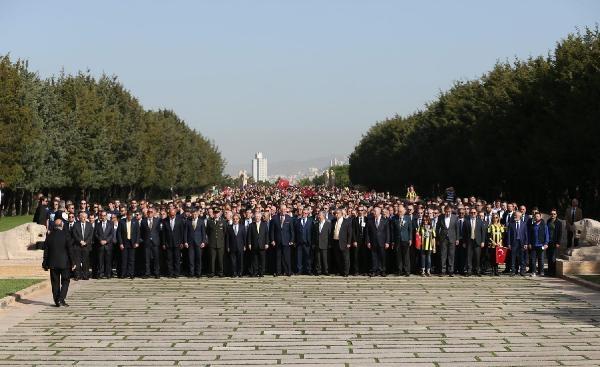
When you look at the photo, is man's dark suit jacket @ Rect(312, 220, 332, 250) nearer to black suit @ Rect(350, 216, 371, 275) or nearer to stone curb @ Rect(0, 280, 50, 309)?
black suit @ Rect(350, 216, 371, 275)

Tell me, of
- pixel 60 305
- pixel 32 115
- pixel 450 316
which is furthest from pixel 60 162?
pixel 450 316

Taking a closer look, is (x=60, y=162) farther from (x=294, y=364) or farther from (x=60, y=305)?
(x=294, y=364)

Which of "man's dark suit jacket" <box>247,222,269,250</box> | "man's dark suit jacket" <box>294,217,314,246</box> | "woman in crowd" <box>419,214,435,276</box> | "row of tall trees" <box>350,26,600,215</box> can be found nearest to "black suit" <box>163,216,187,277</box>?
"man's dark suit jacket" <box>247,222,269,250</box>

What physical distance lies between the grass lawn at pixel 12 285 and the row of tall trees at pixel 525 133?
29586 millimetres

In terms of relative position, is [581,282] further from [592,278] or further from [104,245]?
[104,245]

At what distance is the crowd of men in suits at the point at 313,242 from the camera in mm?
27156

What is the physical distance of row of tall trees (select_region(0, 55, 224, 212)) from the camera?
54594 mm

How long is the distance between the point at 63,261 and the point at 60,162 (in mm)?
47024

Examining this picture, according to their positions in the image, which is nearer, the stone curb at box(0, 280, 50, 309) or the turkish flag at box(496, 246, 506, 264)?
the stone curb at box(0, 280, 50, 309)

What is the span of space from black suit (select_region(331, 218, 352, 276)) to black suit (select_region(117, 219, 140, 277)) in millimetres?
5731

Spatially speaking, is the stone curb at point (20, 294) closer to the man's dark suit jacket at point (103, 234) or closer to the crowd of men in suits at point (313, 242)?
the crowd of men in suits at point (313, 242)

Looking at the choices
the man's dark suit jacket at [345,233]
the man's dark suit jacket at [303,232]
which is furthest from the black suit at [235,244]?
the man's dark suit jacket at [345,233]

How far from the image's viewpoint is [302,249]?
2809cm

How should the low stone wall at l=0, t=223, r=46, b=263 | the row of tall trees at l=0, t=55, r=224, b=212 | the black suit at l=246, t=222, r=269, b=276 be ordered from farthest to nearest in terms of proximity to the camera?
the row of tall trees at l=0, t=55, r=224, b=212
the low stone wall at l=0, t=223, r=46, b=263
the black suit at l=246, t=222, r=269, b=276
